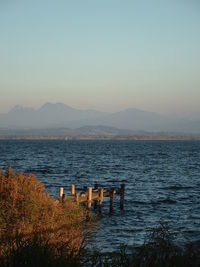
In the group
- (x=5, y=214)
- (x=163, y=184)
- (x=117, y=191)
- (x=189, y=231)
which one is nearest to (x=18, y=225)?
(x=5, y=214)

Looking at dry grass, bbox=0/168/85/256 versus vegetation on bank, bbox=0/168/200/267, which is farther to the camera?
dry grass, bbox=0/168/85/256

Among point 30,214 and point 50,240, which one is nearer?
point 50,240

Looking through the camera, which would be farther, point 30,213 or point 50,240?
point 30,213

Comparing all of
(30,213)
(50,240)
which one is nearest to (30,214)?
(30,213)

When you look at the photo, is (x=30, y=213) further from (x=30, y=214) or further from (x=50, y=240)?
(x=50, y=240)

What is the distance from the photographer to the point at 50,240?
12.6m

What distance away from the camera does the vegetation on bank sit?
9680 mm

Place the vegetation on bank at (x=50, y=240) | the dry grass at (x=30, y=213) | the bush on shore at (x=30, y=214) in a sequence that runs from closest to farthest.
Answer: the vegetation on bank at (x=50, y=240), the bush on shore at (x=30, y=214), the dry grass at (x=30, y=213)

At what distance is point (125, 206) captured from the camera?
29.6 m

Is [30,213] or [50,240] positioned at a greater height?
[30,213]

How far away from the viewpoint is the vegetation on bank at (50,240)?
9.68 metres

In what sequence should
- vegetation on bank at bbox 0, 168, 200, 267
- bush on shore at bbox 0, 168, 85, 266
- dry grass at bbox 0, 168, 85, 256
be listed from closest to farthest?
vegetation on bank at bbox 0, 168, 200, 267, bush on shore at bbox 0, 168, 85, 266, dry grass at bbox 0, 168, 85, 256

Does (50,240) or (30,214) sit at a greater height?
(30,214)

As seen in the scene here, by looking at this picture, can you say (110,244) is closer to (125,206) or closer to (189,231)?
(189,231)
